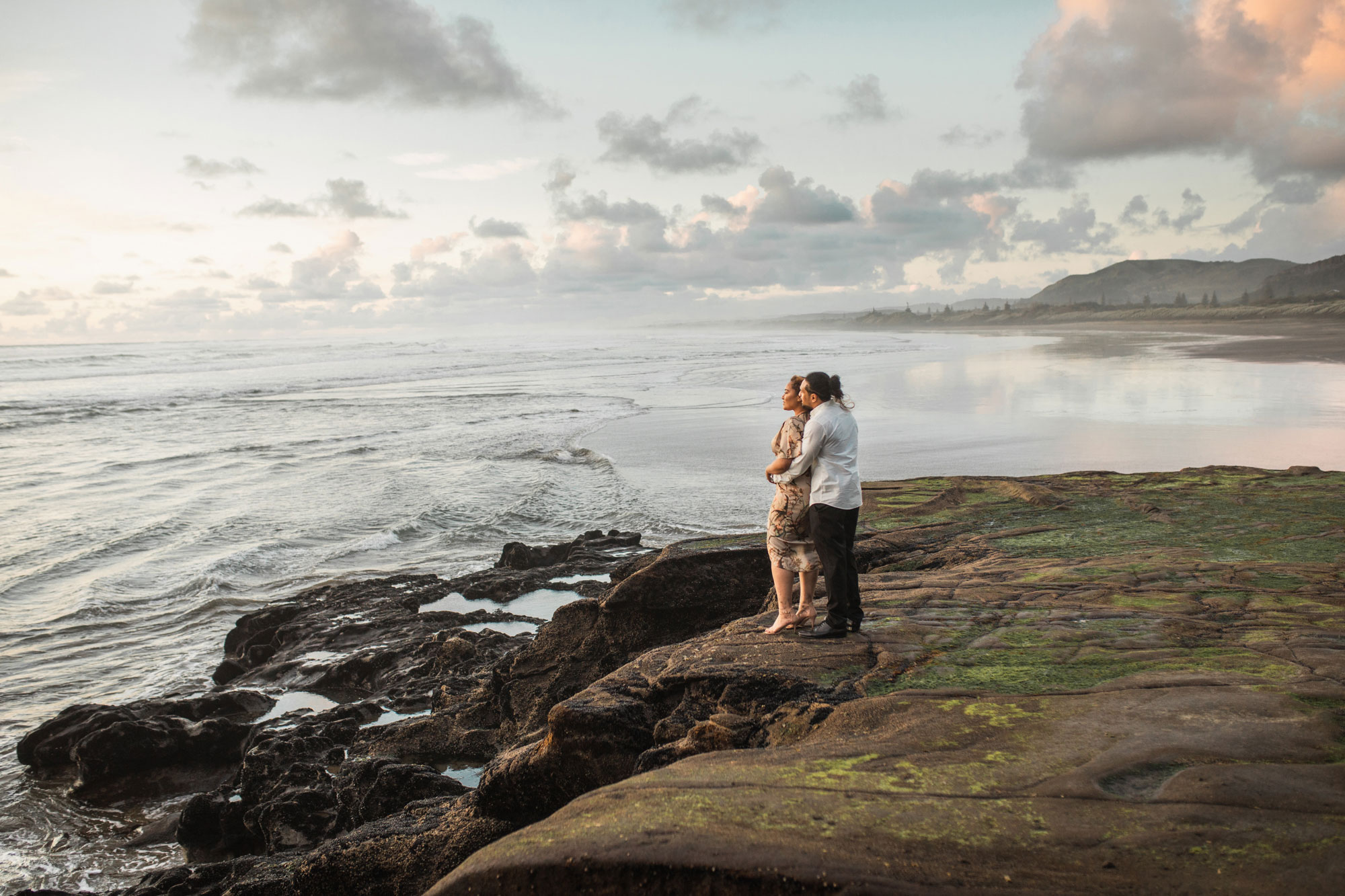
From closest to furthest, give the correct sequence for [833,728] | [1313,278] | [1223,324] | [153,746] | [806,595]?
1. [833,728]
2. [806,595]
3. [153,746]
4. [1223,324]
5. [1313,278]

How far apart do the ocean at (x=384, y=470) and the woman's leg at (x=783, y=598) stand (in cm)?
480

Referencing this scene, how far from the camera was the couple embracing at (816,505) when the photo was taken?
5.71 m

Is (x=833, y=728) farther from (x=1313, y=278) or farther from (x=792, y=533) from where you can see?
(x=1313, y=278)

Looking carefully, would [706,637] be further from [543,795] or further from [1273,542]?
[1273,542]

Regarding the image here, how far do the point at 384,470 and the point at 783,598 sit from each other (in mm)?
15503

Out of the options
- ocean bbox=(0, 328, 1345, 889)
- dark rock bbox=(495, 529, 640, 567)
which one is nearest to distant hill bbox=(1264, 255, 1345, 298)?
ocean bbox=(0, 328, 1345, 889)

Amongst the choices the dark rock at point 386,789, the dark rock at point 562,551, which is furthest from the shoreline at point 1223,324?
the dark rock at point 386,789

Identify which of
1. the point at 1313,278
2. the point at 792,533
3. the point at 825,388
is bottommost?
the point at 792,533

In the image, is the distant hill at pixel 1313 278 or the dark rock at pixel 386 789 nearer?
the dark rock at pixel 386 789

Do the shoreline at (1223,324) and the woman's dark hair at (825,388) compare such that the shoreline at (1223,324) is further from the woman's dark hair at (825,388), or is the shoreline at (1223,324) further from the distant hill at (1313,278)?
the woman's dark hair at (825,388)

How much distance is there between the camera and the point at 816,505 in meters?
5.80

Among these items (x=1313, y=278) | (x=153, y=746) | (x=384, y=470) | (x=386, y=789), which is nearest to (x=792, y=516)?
(x=386, y=789)

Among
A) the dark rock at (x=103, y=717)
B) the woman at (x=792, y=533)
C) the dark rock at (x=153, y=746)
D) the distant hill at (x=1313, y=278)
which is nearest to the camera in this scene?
the woman at (x=792, y=533)

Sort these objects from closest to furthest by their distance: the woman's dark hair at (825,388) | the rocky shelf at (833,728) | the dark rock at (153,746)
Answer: the rocky shelf at (833,728), the woman's dark hair at (825,388), the dark rock at (153,746)
